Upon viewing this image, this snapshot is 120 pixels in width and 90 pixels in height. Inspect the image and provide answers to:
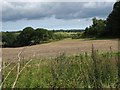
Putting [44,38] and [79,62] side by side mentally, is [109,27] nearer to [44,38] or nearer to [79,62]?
[44,38]

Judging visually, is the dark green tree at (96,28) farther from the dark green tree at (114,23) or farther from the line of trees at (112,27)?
the dark green tree at (114,23)

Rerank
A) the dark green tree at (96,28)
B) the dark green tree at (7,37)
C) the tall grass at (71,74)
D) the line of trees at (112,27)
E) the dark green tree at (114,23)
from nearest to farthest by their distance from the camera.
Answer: the dark green tree at (7,37) < the tall grass at (71,74) < the dark green tree at (114,23) < the line of trees at (112,27) < the dark green tree at (96,28)

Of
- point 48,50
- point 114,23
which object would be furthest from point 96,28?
point 48,50

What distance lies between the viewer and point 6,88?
8969 millimetres

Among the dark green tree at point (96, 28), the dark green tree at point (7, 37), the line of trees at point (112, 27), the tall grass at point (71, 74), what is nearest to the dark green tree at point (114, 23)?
the line of trees at point (112, 27)

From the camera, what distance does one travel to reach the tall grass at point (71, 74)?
7.41 metres

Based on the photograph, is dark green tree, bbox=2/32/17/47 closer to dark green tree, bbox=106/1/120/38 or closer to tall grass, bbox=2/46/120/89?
tall grass, bbox=2/46/120/89

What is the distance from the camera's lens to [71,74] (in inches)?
346

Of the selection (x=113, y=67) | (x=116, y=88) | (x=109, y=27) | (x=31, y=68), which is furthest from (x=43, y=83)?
(x=109, y=27)

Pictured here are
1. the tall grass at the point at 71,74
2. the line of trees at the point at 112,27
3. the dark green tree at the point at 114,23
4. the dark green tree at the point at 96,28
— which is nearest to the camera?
the tall grass at the point at 71,74

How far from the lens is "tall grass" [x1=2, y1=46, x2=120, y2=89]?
24.3 ft

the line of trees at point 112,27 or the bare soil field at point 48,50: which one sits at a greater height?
the line of trees at point 112,27

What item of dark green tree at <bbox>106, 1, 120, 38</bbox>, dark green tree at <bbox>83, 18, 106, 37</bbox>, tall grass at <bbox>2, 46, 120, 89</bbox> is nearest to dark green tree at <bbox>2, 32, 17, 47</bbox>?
tall grass at <bbox>2, 46, 120, 89</bbox>

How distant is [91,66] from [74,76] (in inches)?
43.6
